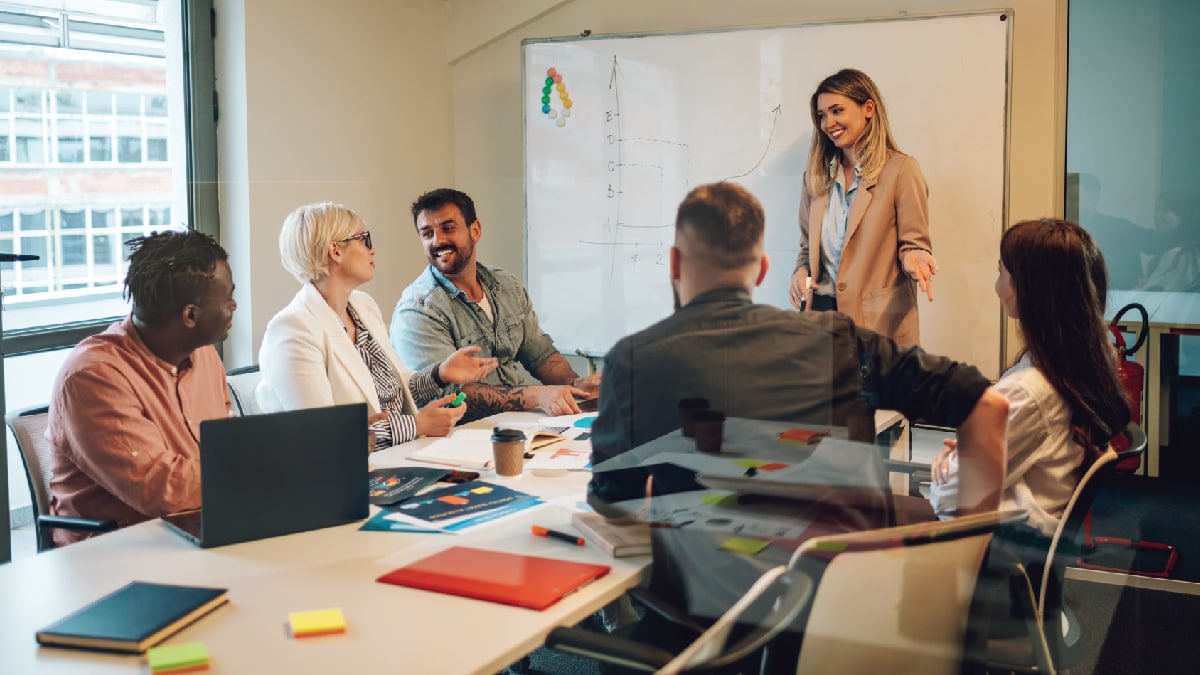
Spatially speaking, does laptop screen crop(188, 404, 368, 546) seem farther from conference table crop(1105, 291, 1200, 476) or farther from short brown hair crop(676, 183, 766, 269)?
conference table crop(1105, 291, 1200, 476)

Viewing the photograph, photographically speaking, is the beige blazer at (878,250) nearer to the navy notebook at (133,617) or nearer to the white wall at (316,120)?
the white wall at (316,120)

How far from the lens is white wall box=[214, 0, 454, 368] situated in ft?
7.88

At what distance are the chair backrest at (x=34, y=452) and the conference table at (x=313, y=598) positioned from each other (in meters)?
0.44

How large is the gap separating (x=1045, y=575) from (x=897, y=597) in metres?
0.55

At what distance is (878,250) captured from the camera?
6.00 ft

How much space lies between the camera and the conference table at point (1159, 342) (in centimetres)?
222

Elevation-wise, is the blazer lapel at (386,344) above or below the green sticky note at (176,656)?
above

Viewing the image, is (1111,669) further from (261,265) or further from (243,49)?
(243,49)

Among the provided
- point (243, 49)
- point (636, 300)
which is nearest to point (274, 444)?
point (636, 300)

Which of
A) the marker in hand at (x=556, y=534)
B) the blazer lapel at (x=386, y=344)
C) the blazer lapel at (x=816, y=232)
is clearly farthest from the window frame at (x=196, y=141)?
the blazer lapel at (x=816, y=232)

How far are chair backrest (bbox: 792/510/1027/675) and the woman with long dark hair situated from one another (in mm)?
91

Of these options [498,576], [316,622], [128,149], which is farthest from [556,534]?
[128,149]

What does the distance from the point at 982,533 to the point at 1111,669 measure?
1.32m

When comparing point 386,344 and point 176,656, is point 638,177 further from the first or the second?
point 176,656
